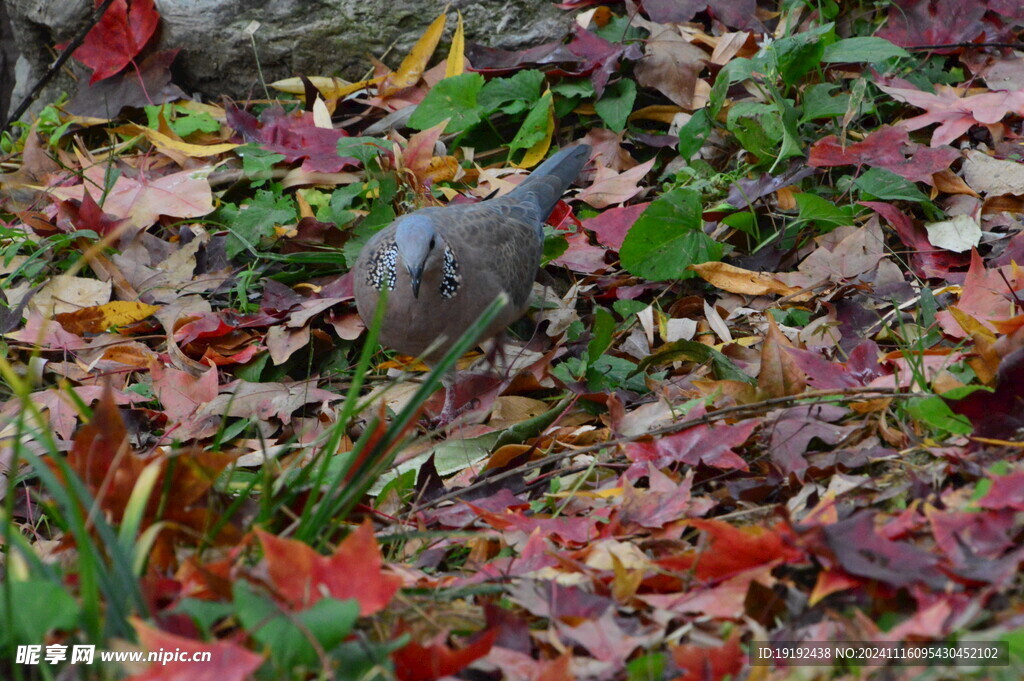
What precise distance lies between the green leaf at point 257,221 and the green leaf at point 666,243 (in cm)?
176

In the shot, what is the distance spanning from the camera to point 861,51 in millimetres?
4625

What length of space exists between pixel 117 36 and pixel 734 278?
12.1 feet

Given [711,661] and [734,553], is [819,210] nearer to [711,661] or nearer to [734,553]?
[734,553]

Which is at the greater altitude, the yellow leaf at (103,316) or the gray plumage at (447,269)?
the gray plumage at (447,269)

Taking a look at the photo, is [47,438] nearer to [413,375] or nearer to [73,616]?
[73,616]

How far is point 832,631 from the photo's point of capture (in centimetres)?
A: 209

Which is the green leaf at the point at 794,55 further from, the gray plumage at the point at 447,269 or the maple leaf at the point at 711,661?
the maple leaf at the point at 711,661

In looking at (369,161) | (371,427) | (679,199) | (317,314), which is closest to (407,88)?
(369,161)

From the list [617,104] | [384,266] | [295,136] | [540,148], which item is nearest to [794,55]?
[617,104]

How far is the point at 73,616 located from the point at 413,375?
3.04 meters

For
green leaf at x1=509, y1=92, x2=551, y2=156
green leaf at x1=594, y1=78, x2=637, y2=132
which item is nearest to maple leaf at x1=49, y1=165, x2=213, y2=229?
green leaf at x1=509, y1=92, x2=551, y2=156

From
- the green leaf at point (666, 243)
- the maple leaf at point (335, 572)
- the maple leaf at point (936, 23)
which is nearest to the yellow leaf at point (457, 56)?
the green leaf at point (666, 243)

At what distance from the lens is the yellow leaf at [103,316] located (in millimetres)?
4617

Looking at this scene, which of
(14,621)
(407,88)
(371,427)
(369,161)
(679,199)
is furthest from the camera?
(407,88)
